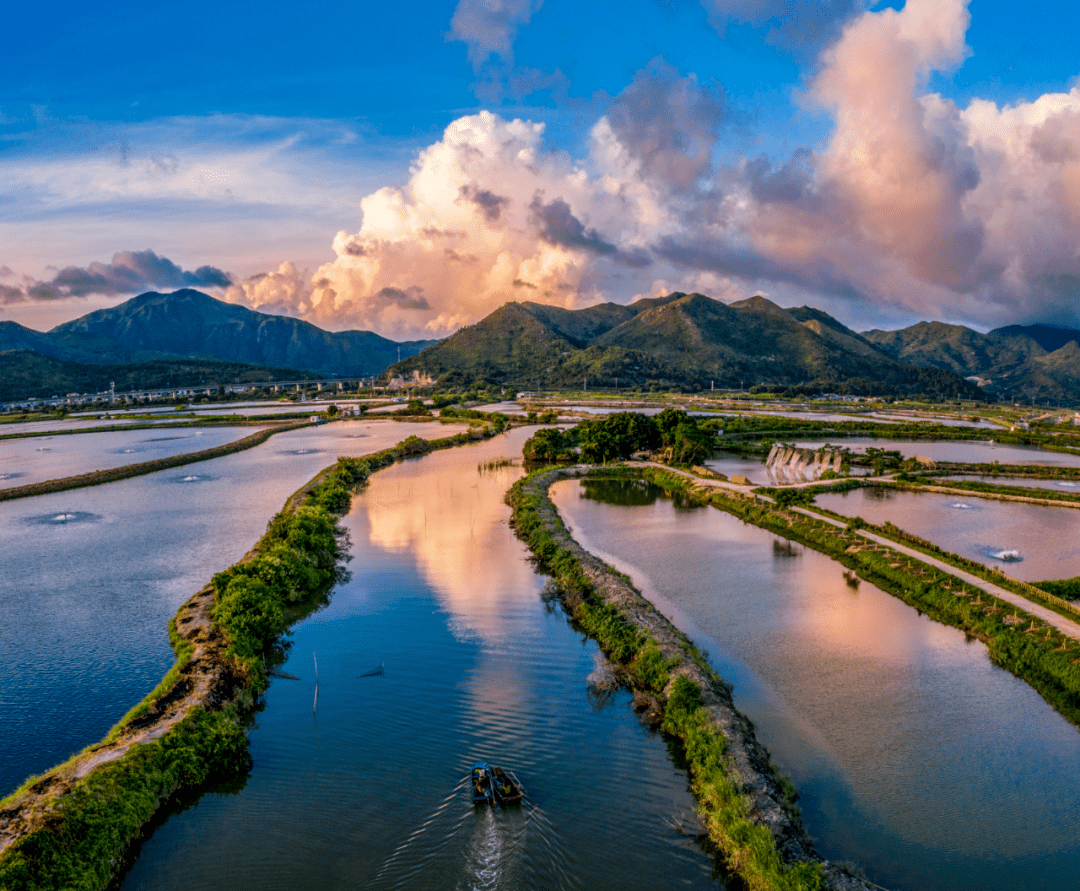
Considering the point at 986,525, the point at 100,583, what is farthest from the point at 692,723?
the point at 986,525

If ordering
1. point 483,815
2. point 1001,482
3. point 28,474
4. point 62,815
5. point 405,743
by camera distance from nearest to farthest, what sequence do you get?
1. point 62,815
2. point 483,815
3. point 405,743
4. point 1001,482
5. point 28,474

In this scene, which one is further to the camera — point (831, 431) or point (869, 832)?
point (831, 431)

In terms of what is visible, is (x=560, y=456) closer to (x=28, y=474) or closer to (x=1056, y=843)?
(x=28, y=474)

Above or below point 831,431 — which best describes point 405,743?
below

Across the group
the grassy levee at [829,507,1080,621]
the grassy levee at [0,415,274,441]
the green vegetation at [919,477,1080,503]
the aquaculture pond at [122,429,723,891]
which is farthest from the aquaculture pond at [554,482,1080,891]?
the grassy levee at [0,415,274,441]

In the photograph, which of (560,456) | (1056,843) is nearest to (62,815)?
(1056,843)

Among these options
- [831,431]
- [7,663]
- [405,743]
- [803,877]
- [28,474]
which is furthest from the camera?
[831,431]

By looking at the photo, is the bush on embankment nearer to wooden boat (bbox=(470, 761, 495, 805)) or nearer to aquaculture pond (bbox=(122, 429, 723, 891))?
aquaculture pond (bbox=(122, 429, 723, 891))
